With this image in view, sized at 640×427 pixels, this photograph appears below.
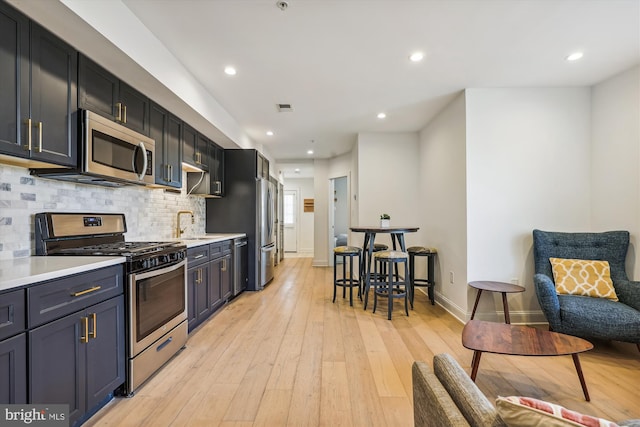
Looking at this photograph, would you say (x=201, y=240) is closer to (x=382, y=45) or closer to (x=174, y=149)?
(x=174, y=149)

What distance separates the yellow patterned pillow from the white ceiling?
1846mm

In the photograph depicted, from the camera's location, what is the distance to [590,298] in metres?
2.79

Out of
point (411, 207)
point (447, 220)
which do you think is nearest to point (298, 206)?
point (411, 207)

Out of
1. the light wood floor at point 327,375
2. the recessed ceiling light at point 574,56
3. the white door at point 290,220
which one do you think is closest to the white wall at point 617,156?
the recessed ceiling light at point 574,56

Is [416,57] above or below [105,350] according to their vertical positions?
above

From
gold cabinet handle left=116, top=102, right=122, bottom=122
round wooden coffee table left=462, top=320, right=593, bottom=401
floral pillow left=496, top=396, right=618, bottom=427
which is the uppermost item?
gold cabinet handle left=116, top=102, right=122, bottom=122

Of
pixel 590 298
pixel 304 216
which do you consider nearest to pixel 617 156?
pixel 590 298

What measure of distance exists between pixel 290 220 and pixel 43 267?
804 cm

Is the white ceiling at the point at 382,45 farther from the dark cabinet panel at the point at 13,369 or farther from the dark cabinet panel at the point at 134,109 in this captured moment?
the dark cabinet panel at the point at 13,369

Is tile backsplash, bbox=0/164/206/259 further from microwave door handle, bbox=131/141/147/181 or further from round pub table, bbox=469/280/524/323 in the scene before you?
round pub table, bbox=469/280/524/323

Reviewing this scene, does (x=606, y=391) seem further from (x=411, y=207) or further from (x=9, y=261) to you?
(x=9, y=261)

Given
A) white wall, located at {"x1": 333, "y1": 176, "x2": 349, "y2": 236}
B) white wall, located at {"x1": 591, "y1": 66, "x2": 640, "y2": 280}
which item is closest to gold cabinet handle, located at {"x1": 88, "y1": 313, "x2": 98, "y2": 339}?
white wall, located at {"x1": 591, "y1": 66, "x2": 640, "y2": 280}

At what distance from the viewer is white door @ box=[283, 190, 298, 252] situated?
31.3 feet

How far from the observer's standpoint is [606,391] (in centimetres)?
206
